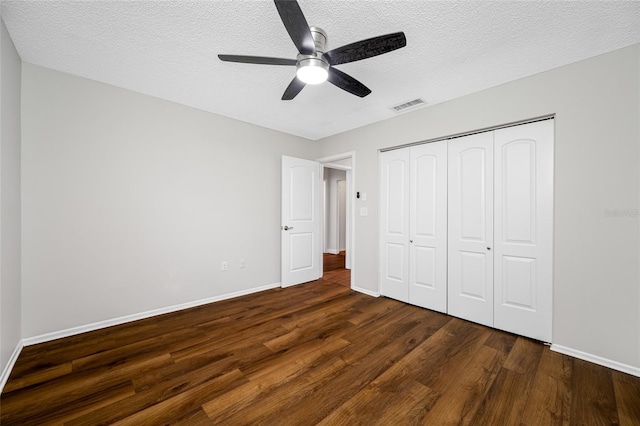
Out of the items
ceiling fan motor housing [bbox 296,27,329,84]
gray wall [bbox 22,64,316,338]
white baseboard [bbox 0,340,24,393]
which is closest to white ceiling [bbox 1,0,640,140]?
ceiling fan motor housing [bbox 296,27,329,84]

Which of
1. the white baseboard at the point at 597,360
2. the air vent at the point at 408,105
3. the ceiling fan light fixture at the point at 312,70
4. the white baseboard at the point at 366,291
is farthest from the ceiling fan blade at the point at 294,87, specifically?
the white baseboard at the point at 597,360

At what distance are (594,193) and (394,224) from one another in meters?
1.89

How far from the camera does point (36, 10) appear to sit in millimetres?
1667

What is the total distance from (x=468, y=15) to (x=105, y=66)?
2.99m

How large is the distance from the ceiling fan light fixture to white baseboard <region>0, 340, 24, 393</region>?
116 inches

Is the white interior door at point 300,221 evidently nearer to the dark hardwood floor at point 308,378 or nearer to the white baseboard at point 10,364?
the dark hardwood floor at point 308,378

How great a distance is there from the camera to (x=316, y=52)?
5.50 ft

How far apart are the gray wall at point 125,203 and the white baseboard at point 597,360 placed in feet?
11.4

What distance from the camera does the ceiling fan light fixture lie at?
171cm

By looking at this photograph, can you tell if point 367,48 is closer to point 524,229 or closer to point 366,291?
point 524,229

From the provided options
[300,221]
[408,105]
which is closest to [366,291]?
[300,221]

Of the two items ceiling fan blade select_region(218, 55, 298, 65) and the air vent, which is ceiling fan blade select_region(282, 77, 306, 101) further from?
the air vent

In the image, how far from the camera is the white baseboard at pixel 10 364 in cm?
173

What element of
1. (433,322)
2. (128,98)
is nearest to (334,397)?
(433,322)
